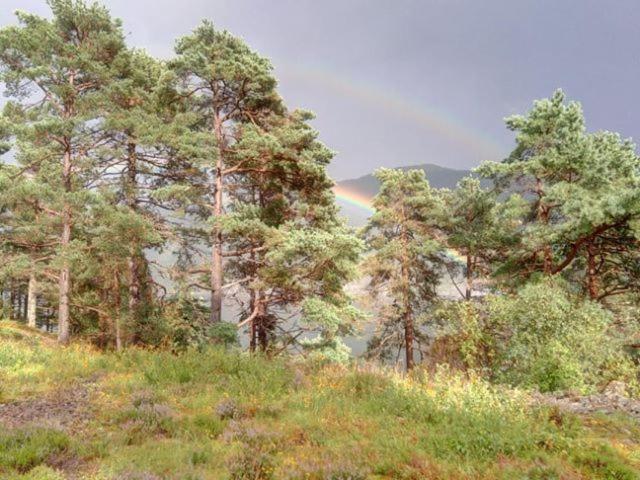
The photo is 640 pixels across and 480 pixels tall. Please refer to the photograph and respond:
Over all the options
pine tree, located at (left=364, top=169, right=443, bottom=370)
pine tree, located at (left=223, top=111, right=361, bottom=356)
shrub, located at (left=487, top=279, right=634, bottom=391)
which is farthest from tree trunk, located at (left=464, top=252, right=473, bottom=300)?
shrub, located at (left=487, top=279, right=634, bottom=391)

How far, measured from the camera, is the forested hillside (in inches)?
227

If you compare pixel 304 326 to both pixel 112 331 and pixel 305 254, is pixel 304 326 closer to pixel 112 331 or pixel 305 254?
pixel 305 254

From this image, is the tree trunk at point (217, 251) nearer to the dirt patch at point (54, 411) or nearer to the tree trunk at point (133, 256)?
the tree trunk at point (133, 256)

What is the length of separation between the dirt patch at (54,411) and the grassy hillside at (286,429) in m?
0.03

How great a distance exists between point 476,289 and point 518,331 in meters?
11.8

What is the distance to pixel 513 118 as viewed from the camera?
1970 centimetres

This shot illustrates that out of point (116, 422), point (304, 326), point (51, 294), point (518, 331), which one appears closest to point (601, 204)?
point (518, 331)

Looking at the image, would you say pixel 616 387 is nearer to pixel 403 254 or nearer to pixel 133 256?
pixel 403 254

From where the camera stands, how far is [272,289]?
675 inches

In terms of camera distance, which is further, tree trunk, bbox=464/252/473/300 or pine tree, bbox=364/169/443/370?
tree trunk, bbox=464/252/473/300

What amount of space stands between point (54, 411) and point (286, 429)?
4024mm

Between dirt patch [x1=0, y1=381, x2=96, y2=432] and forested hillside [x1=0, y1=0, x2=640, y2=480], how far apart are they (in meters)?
0.07

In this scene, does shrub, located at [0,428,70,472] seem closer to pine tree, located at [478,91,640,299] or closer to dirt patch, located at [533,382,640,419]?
dirt patch, located at [533,382,640,419]

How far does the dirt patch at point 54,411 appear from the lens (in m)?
6.29
